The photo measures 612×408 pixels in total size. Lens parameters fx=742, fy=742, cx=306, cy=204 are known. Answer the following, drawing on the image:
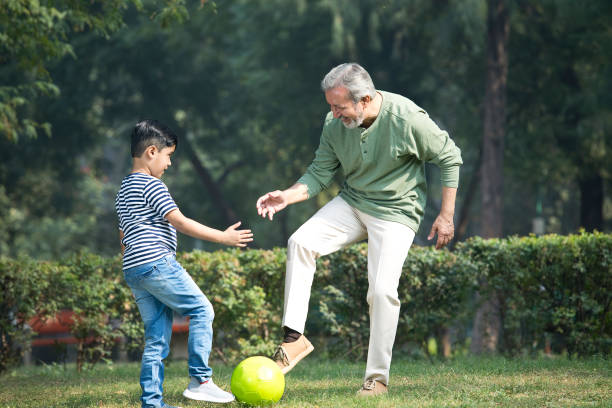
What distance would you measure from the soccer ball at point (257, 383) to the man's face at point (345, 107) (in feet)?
5.71

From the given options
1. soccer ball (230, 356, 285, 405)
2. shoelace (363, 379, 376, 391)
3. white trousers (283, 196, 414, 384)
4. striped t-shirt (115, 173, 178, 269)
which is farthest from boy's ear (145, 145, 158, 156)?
shoelace (363, 379, 376, 391)

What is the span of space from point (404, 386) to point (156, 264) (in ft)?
6.95

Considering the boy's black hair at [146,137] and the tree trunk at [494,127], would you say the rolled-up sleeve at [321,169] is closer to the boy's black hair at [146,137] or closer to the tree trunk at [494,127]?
the boy's black hair at [146,137]

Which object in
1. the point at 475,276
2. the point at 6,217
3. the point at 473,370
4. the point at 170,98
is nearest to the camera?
the point at 473,370

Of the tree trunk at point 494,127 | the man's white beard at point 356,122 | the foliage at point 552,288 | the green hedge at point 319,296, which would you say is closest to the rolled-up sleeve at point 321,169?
the man's white beard at point 356,122

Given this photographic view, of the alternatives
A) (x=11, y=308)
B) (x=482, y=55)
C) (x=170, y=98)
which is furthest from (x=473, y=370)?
(x=170, y=98)

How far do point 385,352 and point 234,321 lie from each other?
127 inches

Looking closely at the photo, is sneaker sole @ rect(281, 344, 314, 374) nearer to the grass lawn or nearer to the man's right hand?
the grass lawn

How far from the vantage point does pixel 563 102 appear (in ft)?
Answer: 58.9

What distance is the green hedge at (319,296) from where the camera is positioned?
763 centimetres

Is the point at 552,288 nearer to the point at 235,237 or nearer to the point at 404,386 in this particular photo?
the point at 404,386

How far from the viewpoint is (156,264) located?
468 centimetres

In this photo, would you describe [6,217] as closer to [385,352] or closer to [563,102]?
[563,102]

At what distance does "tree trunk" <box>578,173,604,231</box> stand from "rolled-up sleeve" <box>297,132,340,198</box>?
14.4 meters
